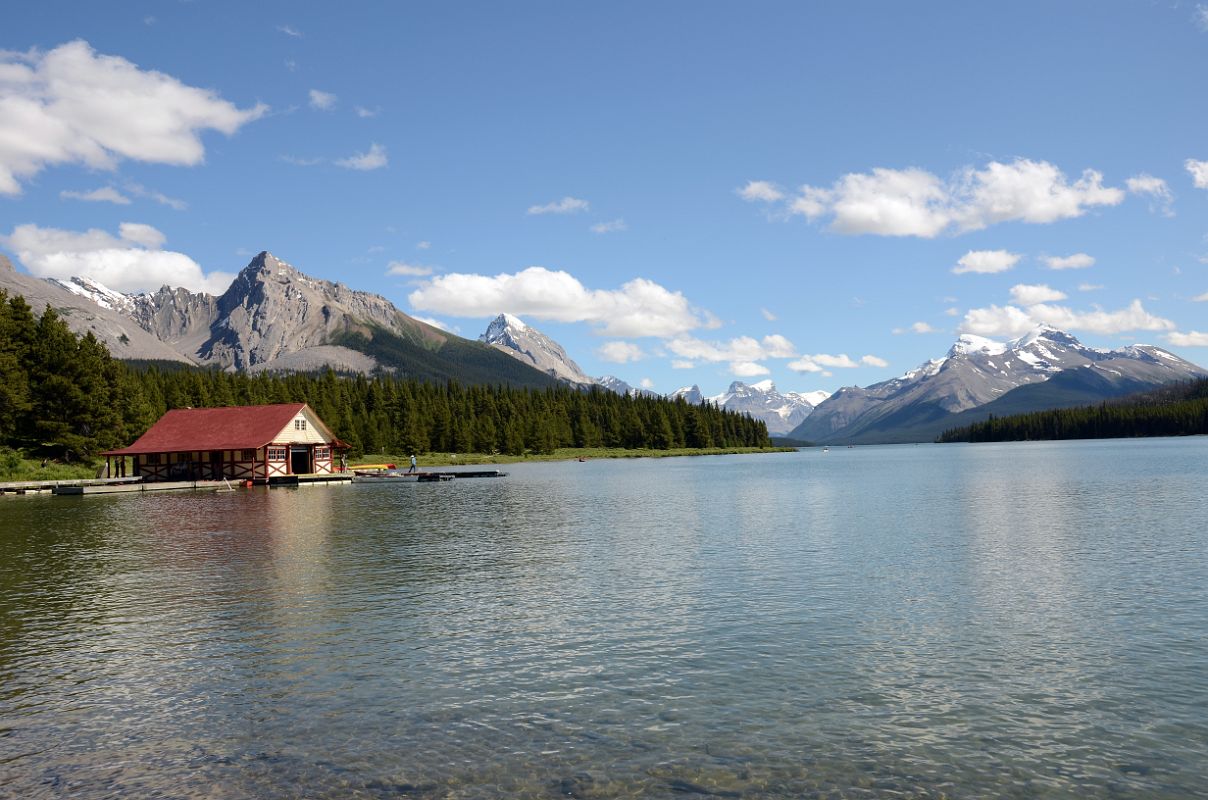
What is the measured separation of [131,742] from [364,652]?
603 cm

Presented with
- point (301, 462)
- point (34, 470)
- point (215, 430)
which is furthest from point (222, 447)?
point (34, 470)

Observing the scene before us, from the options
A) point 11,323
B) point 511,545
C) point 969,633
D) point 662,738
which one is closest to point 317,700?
point 662,738

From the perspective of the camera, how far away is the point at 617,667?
1814 cm

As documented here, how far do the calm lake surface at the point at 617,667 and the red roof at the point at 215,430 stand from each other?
66.0 metres

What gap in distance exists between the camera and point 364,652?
19797mm

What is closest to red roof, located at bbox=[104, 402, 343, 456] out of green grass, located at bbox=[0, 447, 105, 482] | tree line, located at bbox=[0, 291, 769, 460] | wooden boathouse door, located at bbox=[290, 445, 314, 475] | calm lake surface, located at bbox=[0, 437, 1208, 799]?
Answer: green grass, located at bbox=[0, 447, 105, 482]

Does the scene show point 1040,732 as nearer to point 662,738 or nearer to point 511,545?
point 662,738

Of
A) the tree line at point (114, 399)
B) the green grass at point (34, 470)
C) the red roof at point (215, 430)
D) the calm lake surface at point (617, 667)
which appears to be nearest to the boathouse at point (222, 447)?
the red roof at point (215, 430)

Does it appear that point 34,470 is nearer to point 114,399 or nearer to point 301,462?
point 114,399

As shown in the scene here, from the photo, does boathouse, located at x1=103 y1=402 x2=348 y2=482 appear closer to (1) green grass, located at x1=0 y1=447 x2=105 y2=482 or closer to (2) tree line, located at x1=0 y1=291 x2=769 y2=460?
(1) green grass, located at x1=0 y1=447 x2=105 y2=482

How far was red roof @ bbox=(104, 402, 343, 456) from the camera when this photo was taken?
103875 mm

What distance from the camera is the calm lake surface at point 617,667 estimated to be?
499 inches

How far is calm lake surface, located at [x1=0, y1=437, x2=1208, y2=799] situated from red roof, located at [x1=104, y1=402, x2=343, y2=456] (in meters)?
66.0

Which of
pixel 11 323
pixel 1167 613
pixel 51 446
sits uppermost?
pixel 11 323
